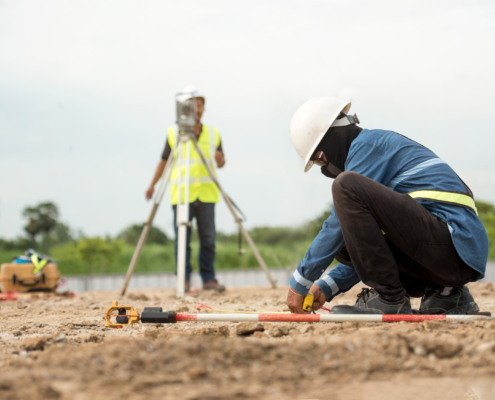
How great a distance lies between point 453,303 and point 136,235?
11.8m

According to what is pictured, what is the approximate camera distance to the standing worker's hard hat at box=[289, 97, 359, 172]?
2.53 meters

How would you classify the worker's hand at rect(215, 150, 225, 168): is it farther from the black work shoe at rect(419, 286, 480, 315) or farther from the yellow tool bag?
the black work shoe at rect(419, 286, 480, 315)

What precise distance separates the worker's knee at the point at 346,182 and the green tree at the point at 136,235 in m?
9.81

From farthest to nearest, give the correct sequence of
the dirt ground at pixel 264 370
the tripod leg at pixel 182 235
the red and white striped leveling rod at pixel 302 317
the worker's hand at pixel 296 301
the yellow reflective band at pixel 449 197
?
the tripod leg at pixel 182 235
the worker's hand at pixel 296 301
the yellow reflective band at pixel 449 197
the red and white striped leveling rod at pixel 302 317
the dirt ground at pixel 264 370

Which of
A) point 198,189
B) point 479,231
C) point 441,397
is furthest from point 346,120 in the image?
point 198,189

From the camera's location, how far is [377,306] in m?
2.34

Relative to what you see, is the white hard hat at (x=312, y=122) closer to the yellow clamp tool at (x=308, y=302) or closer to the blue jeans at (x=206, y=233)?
the yellow clamp tool at (x=308, y=302)

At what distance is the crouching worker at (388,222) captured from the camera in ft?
7.14

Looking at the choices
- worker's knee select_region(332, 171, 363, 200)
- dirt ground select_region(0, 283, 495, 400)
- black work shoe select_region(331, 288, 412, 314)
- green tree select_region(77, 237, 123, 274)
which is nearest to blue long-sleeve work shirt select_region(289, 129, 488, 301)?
worker's knee select_region(332, 171, 363, 200)

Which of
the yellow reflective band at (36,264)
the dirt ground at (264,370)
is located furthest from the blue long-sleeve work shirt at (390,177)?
the yellow reflective band at (36,264)

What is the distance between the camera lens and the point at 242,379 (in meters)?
1.24

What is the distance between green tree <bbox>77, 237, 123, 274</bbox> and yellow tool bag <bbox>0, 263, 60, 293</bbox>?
5662mm

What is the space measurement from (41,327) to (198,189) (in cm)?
274

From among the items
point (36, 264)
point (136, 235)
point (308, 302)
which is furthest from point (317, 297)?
point (136, 235)
